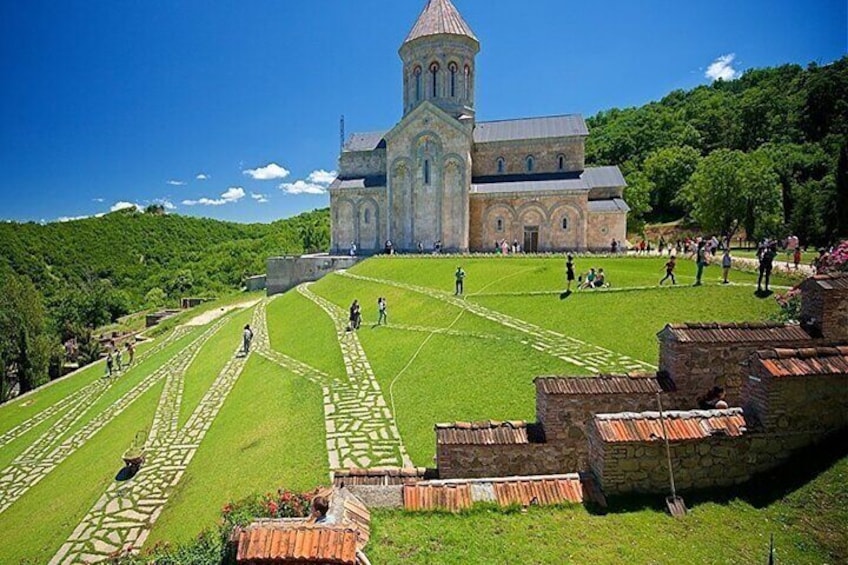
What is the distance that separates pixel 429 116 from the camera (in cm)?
4084

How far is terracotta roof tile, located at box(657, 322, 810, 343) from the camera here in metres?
7.26

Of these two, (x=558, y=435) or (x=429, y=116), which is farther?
(x=429, y=116)

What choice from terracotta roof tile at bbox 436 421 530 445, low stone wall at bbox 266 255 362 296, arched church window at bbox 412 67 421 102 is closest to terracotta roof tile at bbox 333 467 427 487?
terracotta roof tile at bbox 436 421 530 445

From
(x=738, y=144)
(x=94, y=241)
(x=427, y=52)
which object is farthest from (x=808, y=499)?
(x=94, y=241)

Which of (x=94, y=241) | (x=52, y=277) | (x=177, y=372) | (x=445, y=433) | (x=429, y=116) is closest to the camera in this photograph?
(x=445, y=433)

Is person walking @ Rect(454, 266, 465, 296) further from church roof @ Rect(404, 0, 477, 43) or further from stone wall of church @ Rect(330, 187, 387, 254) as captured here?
church roof @ Rect(404, 0, 477, 43)

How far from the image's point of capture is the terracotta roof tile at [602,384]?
708 cm

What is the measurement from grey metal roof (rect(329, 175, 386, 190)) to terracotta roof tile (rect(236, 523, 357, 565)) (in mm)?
41746

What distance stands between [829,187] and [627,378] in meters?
53.2

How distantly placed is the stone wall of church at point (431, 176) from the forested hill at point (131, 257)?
3320 cm

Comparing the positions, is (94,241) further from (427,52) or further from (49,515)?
(49,515)

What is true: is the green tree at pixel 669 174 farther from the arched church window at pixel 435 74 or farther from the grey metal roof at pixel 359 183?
the grey metal roof at pixel 359 183

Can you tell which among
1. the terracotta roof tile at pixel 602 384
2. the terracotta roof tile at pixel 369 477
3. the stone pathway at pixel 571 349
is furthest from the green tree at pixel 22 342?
the terracotta roof tile at pixel 602 384

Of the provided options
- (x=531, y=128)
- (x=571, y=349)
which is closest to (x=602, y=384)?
(x=571, y=349)
